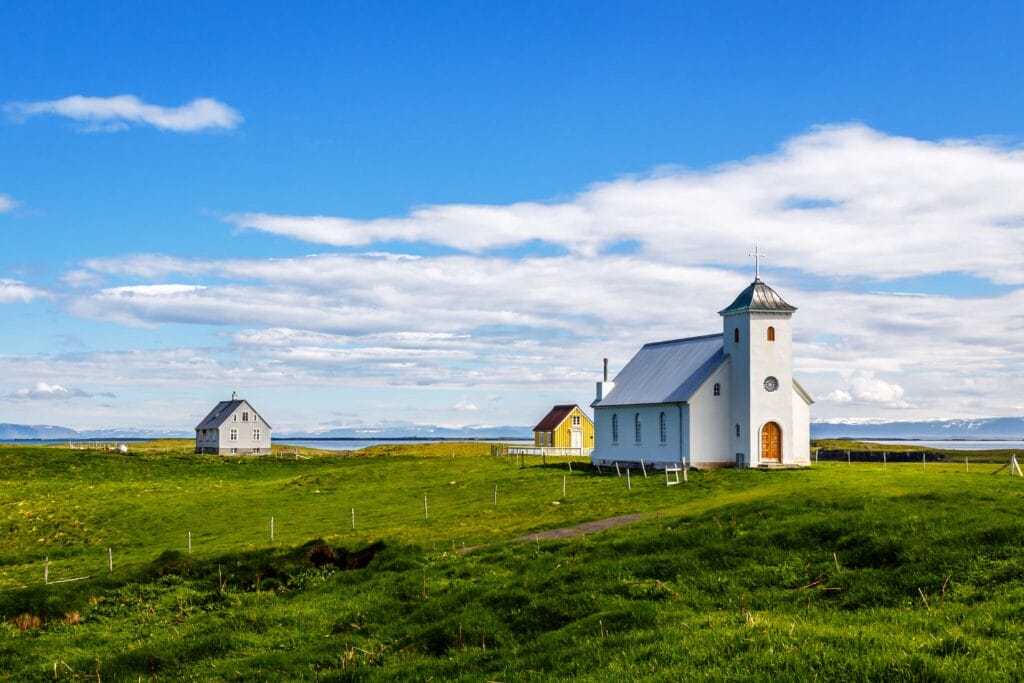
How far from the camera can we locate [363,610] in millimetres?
22016

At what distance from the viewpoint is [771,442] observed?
2388 inches

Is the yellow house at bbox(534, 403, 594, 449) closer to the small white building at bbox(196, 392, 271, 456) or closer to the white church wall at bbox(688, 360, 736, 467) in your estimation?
the white church wall at bbox(688, 360, 736, 467)

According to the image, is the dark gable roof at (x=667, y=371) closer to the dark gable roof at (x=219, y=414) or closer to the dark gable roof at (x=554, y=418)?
the dark gable roof at (x=554, y=418)

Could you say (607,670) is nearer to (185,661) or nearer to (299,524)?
(185,661)

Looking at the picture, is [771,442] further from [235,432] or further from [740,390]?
[235,432]

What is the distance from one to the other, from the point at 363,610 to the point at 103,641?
20.4ft

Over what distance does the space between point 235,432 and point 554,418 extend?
48659mm

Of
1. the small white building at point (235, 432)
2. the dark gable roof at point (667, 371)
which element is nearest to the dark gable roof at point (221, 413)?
the small white building at point (235, 432)

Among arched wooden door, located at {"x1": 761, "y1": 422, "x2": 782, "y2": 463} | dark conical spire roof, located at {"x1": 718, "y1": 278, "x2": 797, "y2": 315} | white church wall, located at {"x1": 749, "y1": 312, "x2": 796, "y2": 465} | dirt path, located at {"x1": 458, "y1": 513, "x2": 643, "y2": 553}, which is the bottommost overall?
dirt path, located at {"x1": 458, "y1": 513, "x2": 643, "y2": 553}

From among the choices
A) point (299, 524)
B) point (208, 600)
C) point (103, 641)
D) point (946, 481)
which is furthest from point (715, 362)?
point (103, 641)

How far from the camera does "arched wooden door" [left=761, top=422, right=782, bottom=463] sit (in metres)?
60.5

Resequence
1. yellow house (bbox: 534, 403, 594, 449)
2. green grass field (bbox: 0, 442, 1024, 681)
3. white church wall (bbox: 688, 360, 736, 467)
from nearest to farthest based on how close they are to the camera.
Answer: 1. green grass field (bbox: 0, 442, 1024, 681)
2. white church wall (bbox: 688, 360, 736, 467)
3. yellow house (bbox: 534, 403, 594, 449)

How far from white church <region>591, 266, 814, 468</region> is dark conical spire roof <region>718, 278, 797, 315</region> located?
0.07m

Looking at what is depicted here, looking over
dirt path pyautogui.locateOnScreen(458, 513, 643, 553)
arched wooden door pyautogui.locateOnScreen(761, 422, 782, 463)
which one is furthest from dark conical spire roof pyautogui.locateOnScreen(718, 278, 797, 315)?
dirt path pyautogui.locateOnScreen(458, 513, 643, 553)
